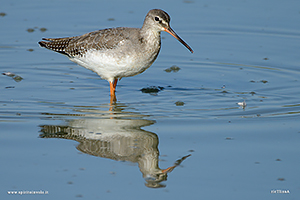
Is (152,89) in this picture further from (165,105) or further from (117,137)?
(117,137)

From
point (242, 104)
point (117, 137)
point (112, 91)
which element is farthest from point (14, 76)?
point (242, 104)

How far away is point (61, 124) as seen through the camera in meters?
7.95

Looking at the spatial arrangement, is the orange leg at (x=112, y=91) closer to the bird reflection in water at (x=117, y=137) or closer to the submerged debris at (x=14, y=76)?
the bird reflection in water at (x=117, y=137)

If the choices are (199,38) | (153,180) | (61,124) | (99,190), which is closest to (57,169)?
(99,190)

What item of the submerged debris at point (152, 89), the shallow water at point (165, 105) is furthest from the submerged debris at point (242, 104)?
the submerged debris at point (152, 89)

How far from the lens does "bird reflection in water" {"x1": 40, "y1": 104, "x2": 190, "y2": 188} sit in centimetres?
655

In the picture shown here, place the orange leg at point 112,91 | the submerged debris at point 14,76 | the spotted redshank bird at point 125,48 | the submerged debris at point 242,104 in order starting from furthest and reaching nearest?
the submerged debris at point 14,76 → the orange leg at point 112,91 → the spotted redshank bird at point 125,48 → the submerged debris at point 242,104

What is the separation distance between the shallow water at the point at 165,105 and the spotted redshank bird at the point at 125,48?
2.19ft

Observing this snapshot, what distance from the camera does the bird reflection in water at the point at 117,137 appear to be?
6551 mm

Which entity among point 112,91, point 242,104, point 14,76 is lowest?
point 242,104

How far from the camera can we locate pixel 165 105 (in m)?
8.96

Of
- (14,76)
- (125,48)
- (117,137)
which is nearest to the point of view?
(117,137)

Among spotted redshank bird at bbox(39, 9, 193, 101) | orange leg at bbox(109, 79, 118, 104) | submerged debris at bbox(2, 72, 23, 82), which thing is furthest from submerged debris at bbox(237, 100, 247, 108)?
submerged debris at bbox(2, 72, 23, 82)

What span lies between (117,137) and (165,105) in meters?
1.80
